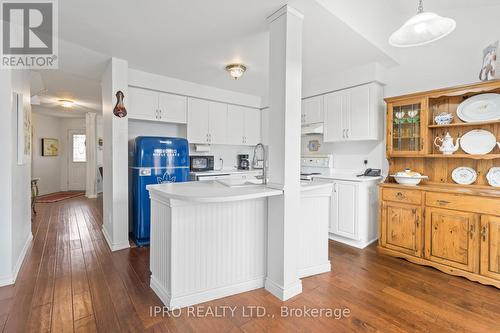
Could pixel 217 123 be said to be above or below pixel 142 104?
below

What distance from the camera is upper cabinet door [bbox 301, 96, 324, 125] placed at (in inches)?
158

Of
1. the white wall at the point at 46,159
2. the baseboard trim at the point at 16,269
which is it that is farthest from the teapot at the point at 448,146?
the white wall at the point at 46,159

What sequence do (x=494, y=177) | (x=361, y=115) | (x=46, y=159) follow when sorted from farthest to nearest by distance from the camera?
1. (x=46, y=159)
2. (x=361, y=115)
3. (x=494, y=177)

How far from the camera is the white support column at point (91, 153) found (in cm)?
700

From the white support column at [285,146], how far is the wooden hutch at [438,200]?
1.56m

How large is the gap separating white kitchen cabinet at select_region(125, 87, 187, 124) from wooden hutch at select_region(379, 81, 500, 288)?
10.3ft

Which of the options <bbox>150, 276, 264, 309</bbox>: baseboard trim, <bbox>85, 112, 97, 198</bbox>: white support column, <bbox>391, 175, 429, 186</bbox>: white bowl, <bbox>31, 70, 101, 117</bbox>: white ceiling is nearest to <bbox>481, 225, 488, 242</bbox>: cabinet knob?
<bbox>391, 175, 429, 186</bbox>: white bowl

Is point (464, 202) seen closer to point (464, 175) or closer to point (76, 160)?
point (464, 175)

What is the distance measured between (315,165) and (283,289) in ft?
8.64

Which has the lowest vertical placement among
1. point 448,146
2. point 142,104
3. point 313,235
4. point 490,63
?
point 313,235

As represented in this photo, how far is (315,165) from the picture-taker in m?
4.29

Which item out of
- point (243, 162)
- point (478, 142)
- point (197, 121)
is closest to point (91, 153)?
point (197, 121)

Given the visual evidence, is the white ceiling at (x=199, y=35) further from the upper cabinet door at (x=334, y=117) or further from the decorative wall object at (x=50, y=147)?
the decorative wall object at (x=50, y=147)

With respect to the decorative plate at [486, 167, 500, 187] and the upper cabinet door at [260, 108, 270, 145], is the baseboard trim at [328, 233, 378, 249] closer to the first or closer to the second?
the decorative plate at [486, 167, 500, 187]
